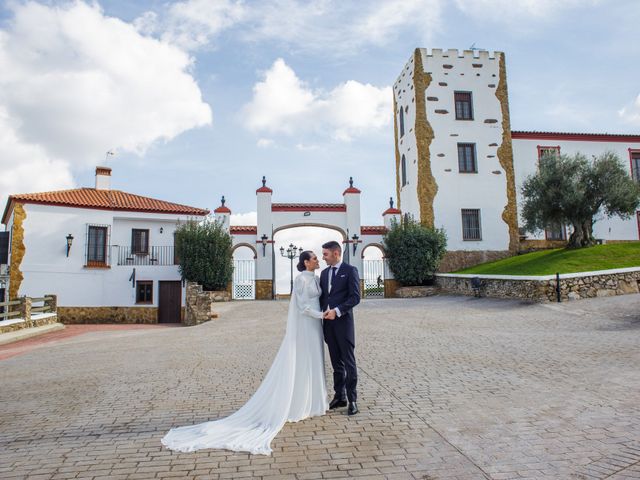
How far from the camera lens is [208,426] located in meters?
4.50

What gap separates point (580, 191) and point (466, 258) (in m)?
7.77

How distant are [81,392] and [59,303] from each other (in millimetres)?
16787

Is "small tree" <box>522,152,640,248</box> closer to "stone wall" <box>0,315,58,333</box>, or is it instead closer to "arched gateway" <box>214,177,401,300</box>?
"arched gateway" <box>214,177,401,300</box>

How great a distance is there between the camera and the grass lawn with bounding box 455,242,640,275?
54.7 ft

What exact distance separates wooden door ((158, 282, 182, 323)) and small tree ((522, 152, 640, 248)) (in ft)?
58.0

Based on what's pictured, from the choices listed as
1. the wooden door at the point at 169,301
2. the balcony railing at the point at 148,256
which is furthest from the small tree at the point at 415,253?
the balcony railing at the point at 148,256

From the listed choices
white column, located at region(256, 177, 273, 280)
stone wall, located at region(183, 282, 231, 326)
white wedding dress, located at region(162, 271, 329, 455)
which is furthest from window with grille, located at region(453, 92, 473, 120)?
white wedding dress, located at region(162, 271, 329, 455)

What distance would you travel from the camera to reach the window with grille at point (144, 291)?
72.6 feet

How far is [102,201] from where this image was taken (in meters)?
23.4

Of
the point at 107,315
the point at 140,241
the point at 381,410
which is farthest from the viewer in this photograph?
the point at 140,241

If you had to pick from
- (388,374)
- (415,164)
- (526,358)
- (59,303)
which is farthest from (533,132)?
(59,303)

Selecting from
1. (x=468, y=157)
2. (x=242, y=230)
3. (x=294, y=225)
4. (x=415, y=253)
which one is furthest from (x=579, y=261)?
(x=242, y=230)

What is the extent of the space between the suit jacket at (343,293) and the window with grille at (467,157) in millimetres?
23399

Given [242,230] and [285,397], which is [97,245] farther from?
[285,397]
